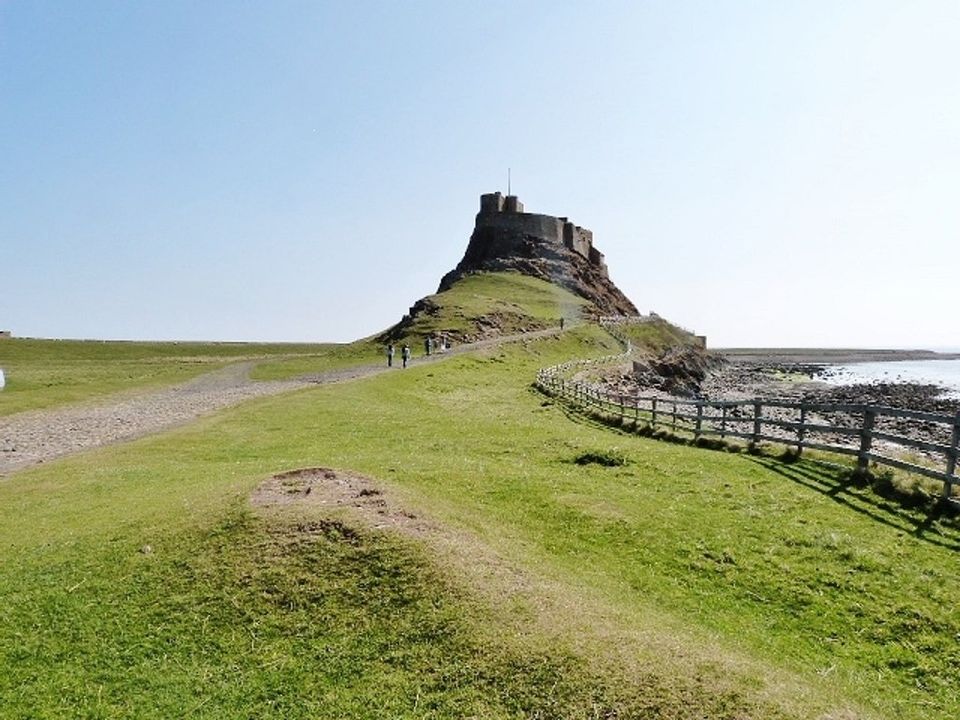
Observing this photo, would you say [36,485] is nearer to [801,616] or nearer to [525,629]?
[525,629]

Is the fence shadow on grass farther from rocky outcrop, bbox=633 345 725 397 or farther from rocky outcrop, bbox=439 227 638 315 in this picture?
rocky outcrop, bbox=439 227 638 315

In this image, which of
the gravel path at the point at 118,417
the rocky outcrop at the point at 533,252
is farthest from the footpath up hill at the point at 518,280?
the gravel path at the point at 118,417

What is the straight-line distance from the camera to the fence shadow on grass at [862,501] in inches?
503

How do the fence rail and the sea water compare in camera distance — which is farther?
the sea water

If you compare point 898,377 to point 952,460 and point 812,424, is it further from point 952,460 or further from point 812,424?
point 952,460

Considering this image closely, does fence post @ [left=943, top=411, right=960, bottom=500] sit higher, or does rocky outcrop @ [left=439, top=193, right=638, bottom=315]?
rocky outcrop @ [left=439, top=193, right=638, bottom=315]

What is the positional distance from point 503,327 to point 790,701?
7946cm

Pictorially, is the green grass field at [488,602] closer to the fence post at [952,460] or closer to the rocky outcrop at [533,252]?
the fence post at [952,460]

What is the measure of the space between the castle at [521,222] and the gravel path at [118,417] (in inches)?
3424

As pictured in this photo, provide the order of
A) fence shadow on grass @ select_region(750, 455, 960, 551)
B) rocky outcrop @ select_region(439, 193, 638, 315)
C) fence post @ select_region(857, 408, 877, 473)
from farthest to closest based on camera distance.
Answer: rocky outcrop @ select_region(439, 193, 638, 315)
fence post @ select_region(857, 408, 877, 473)
fence shadow on grass @ select_region(750, 455, 960, 551)

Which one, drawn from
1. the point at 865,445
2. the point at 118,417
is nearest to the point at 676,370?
the point at 118,417

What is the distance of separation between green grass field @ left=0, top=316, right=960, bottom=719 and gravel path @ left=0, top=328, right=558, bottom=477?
1016cm

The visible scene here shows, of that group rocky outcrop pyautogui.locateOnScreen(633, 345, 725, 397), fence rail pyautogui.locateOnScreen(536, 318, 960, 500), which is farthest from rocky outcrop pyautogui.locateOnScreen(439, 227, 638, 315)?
fence rail pyautogui.locateOnScreen(536, 318, 960, 500)

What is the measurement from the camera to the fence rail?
14.9 metres
